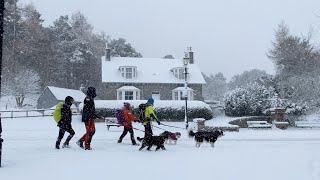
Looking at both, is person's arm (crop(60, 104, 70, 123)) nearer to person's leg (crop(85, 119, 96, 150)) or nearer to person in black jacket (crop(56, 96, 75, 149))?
person in black jacket (crop(56, 96, 75, 149))

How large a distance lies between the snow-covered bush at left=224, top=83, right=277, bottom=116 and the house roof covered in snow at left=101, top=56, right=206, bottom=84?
8.79 metres

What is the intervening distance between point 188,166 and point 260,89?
93.2 ft

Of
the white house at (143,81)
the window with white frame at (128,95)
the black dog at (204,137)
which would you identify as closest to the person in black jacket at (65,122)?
the black dog at (204,137)

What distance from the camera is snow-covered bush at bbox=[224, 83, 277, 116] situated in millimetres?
33966

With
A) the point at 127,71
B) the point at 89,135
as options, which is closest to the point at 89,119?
the point at 89,135

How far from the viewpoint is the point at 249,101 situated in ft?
112

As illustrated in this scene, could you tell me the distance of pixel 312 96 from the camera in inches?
1412

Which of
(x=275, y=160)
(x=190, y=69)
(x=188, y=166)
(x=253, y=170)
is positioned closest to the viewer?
(x=253, y=170)

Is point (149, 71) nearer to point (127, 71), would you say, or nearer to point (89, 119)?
point (127, 71)

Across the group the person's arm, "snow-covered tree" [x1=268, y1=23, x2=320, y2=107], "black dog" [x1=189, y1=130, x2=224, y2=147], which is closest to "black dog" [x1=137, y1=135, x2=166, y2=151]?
"black dog" [x1=189, y1=130, x2=224, y2=147]

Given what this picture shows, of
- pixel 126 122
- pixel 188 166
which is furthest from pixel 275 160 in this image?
pixel 126 122

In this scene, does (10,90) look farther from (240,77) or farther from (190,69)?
(240,77)

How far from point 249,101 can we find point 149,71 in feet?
48.1

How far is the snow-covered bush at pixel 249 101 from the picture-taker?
3397 cm
